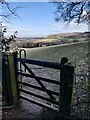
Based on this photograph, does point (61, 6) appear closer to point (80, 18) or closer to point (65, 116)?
point (80, 18)

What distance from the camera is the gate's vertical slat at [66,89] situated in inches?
119

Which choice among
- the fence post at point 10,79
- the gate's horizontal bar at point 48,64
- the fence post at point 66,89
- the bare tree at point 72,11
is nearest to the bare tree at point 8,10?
the fence post at point 10,79

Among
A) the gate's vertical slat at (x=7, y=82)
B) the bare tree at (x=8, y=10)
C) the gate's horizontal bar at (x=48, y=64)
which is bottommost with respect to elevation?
the gate's vertical slat at (x=7, y=82)

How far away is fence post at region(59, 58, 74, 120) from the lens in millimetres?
3015

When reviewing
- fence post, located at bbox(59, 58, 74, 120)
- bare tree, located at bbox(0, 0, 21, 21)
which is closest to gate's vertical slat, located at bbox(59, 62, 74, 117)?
fence post, located at bbox(59, 58, 74, 120)

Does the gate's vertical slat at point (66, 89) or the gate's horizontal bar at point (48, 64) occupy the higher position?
the gate's horizontal bar at point (48, 64)

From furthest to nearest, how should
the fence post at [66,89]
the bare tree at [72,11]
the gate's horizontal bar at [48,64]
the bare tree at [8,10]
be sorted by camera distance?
the bare tree at [72,11] → the bare tree at [8,10] → the gate's horizontal bar at [48,64] → the fence post at [66,89]

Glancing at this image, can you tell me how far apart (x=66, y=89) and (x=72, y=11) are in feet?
12.0

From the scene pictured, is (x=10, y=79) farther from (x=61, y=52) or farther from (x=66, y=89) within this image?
(x=61, y=52)

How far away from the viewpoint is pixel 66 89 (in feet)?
10.2

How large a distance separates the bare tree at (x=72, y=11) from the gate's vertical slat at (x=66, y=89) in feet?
9.66

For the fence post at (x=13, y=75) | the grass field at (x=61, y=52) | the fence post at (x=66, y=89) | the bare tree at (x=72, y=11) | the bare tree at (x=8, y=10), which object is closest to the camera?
the fence post at (x=66, y=89)

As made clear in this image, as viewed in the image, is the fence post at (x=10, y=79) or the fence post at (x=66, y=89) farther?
the fence post at (x=10, y=79)

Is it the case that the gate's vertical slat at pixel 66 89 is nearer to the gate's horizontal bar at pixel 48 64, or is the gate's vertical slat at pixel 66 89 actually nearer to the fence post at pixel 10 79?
the gate's horizontal bar at pixel 48 64
